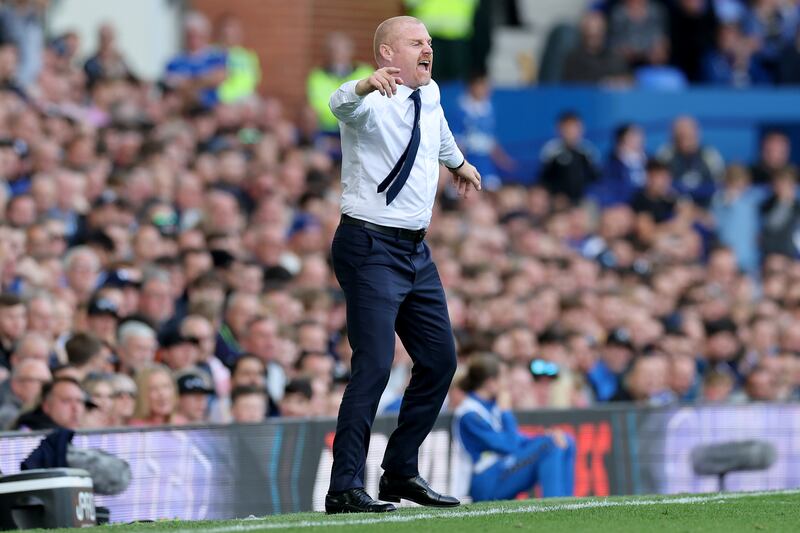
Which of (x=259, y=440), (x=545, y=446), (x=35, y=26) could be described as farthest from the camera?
(x=35, y=26)

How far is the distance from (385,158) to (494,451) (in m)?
3.80

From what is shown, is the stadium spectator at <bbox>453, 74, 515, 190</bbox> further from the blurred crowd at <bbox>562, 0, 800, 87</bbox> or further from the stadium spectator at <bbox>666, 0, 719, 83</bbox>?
the stadium spectator at <bbox>666, 0, 719, 83</bbox>

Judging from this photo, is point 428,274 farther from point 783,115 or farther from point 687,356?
point 783,115

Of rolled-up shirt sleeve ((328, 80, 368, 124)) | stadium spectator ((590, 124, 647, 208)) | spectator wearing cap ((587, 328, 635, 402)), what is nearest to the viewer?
rolled-up shirt sleeve ((328, 80, 368, 124))

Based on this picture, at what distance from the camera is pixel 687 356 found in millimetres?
14297

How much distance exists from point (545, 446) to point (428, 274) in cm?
346

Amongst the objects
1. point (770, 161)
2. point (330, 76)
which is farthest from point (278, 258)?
point (770, 161)

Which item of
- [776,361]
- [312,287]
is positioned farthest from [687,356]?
[312,287]

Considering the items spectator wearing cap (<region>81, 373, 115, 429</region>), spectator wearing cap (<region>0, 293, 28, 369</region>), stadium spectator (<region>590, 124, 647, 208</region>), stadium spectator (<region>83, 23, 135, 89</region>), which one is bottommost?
spectator wearing cap (<region>81, 373, 115, 429</region>)

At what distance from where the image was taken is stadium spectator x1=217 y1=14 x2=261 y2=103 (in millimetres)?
17719

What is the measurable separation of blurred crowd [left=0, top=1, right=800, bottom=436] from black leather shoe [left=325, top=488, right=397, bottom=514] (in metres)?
2.42

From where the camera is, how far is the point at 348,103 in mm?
6992

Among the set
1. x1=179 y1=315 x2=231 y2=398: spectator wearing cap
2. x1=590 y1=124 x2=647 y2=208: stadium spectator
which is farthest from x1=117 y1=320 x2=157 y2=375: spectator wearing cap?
x1=590 y1=124 x2=647 y2=208: stadium spectator

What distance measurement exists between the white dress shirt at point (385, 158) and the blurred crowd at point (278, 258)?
262 cm
